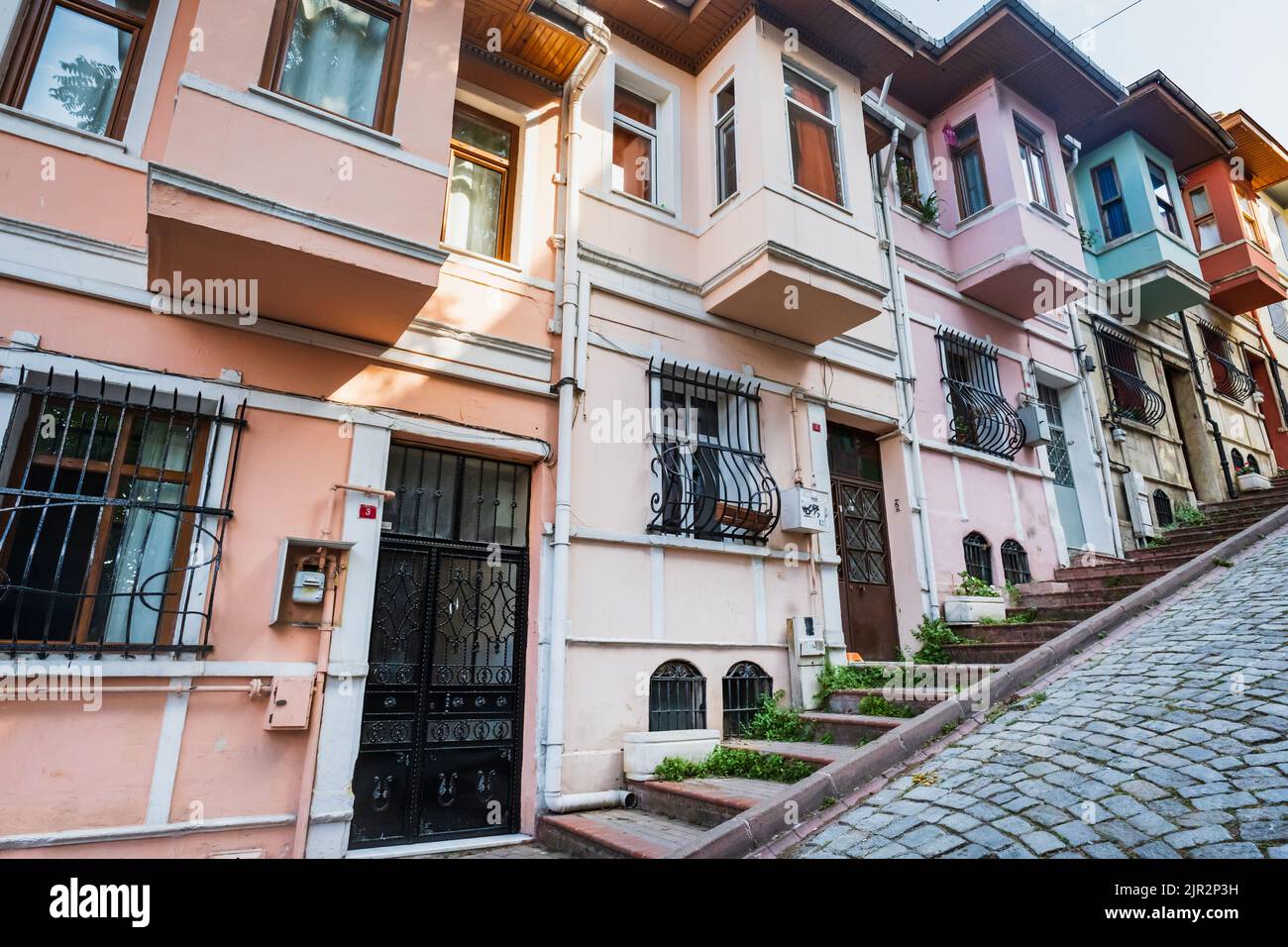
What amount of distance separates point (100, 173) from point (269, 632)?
354cm

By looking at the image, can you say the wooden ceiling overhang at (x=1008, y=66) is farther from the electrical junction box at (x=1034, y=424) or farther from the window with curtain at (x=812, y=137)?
the electrical junction box at (x=1034, y=424)

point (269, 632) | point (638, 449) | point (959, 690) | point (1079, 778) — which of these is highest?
point (638, 449)

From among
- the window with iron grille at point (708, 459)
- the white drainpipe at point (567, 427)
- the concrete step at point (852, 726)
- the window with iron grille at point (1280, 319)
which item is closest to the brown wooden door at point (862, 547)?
the window with iron grille at point (708, 459)

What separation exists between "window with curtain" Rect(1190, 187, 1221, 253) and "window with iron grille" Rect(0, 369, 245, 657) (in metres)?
17.9

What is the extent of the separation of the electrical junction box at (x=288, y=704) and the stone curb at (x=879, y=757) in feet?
8.76

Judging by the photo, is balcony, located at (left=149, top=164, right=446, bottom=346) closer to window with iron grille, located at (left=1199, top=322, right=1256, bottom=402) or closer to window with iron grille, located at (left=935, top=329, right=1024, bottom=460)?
window with iron grille, located at (left=935, top=329, right=1024, bottom=460)

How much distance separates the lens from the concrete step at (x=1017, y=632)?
733 centimetres

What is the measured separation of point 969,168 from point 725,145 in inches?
195

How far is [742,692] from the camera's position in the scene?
22.9ft

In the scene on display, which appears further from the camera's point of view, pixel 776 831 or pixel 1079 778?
pixel 776 831
